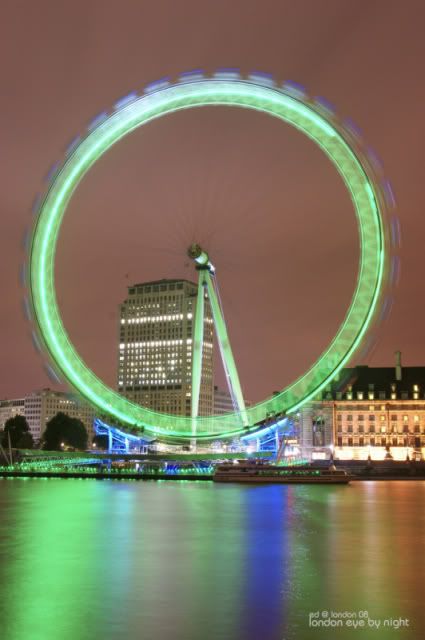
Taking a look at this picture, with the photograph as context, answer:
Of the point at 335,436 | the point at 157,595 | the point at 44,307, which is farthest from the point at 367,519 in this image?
the point at 335,436

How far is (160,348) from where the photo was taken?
497ft

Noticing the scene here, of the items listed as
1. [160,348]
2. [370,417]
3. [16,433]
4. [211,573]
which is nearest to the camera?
[211,573]

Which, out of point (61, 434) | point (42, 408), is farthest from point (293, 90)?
point (42, 408)

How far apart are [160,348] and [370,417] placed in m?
71.7

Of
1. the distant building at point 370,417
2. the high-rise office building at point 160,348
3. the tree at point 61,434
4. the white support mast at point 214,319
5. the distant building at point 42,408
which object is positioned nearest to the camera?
the white support mast at point 214,319

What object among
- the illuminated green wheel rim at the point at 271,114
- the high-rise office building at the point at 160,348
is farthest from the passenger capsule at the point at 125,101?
the high-rise office building at the point at 160,348

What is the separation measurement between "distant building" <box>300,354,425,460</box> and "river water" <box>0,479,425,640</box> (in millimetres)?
51249

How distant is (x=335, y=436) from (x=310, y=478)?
2629 centimetres

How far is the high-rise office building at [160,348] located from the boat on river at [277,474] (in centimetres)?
8408

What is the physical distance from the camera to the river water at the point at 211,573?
13.0m

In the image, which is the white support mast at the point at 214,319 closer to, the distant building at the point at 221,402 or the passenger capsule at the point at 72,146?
the passenger capsule at the point at 72,146

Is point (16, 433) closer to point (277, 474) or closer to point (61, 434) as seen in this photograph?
point (61, 434)

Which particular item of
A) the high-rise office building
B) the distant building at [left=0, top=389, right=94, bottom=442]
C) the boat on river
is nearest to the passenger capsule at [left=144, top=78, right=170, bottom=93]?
the boat on river

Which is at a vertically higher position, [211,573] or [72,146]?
[72,146]
